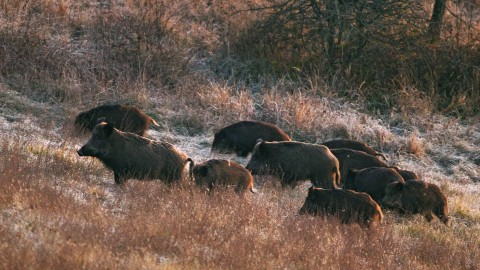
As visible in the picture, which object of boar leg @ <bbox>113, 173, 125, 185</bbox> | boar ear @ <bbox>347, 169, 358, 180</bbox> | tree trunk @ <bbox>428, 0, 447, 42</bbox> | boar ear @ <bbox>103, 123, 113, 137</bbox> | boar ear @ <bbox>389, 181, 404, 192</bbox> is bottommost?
boar leg @ <bbox>113, 173, 125, 185</bbox>

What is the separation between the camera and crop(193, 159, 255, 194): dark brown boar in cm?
1173

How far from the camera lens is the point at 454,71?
771 inches

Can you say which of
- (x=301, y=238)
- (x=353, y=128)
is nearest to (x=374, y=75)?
(x=353, y=128)

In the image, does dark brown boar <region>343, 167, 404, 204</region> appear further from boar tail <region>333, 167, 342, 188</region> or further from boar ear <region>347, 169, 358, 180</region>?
boar tail <region>333, 167, 342, 188</region>

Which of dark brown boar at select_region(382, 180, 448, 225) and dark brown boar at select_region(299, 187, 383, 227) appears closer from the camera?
dark brown boar at select_region(299, 187, 383, 227)

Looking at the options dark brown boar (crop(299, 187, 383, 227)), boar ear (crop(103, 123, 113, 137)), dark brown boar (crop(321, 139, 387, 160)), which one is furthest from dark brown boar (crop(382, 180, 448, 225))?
boar ear (crop(103, 123, 113, 137))

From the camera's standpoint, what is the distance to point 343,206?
11.3 meters

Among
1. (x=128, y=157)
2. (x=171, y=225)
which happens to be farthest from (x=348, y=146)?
(x=171, y=225)

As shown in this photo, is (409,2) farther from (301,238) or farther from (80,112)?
(301,238)

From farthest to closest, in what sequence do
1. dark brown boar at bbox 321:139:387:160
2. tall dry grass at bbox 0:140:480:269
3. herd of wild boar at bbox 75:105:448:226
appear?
dark brown boar at bbox 321:139:387:160, herd of wild boar at bbox 75:105:448:226, tall dry grass at bbox 0:140:480:269

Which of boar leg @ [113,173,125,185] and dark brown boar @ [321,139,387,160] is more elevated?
dark brown boar @ [321,139,387,160]

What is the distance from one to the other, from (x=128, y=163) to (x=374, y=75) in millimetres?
8671

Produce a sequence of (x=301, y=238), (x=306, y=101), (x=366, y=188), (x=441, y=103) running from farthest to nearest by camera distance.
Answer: (x=441, y=103) < (x=306, y=101) < (x=366, y=188) < (x=301, y=238)

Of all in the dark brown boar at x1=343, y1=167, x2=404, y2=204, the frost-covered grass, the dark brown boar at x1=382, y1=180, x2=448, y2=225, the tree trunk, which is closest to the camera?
the frost-covered grass
